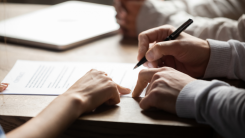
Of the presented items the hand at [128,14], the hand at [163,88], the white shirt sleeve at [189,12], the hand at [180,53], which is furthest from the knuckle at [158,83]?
the hand at [128,14]

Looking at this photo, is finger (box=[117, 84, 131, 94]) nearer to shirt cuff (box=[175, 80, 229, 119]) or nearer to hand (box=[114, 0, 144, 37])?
shirt cuff (box=[175, 80, 229, 119])

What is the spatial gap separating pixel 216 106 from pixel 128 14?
0.71 m

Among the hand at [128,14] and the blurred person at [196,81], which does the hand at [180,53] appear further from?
the hand at [128,14]

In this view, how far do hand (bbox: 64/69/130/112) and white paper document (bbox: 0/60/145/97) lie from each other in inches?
2.9

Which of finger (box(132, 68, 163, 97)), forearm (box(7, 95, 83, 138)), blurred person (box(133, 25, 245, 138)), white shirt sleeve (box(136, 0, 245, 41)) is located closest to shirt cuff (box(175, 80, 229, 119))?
blurred person (box(133, 25, 245, 138))

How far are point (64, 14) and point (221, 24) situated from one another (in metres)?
0.79

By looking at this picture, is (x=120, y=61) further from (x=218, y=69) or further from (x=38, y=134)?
(x=38, y=134)

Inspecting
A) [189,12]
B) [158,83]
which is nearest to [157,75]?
[158,83]

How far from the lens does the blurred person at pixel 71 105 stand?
1.53ft

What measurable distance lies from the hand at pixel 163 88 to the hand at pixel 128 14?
52 centimetres

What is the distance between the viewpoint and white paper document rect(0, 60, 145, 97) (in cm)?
67

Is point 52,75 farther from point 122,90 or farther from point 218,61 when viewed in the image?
point 218,61

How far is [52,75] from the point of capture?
0.75m

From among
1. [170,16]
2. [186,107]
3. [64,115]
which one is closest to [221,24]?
[170,16]
